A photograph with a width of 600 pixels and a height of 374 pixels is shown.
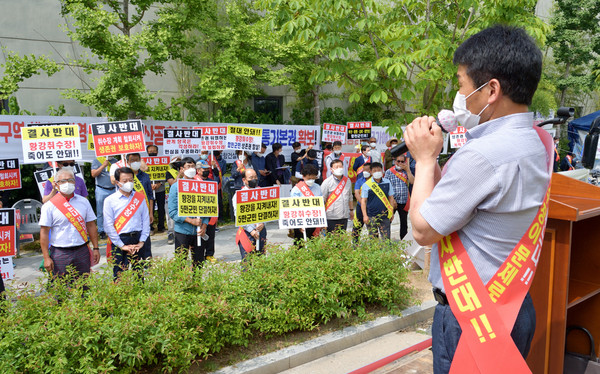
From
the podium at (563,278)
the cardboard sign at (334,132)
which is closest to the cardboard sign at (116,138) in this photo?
the podium at (563,278)

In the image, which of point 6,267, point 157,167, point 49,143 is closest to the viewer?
point 6,267

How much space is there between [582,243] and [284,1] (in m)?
4.90

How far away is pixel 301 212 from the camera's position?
309 inches

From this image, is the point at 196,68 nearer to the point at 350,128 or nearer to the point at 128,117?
the point at 128,117

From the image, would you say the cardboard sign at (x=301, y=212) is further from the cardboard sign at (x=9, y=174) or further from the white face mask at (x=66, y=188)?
the cardboard sign at (x=9, y=174)

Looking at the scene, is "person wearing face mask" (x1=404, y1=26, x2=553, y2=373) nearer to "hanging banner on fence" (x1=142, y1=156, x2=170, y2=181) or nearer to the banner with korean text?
"hanging banner on fence" (x1=142, y1=156, x2=170, y2=181)

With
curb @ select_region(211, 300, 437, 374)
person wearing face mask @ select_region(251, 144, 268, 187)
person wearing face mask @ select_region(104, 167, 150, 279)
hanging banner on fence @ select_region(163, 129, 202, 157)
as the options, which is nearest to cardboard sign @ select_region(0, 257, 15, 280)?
person wearing face mask @ select_region(104, 167, 150, 279)

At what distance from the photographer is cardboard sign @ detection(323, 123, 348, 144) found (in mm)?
16328

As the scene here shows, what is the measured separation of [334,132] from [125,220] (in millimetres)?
10227

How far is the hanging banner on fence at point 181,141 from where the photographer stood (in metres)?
11.8

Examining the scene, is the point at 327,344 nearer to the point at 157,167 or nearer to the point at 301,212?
the point at 301,212

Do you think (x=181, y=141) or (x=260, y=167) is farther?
(x=260, y=167)

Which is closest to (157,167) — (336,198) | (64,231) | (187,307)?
(336,198)

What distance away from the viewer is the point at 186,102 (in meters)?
13.8
